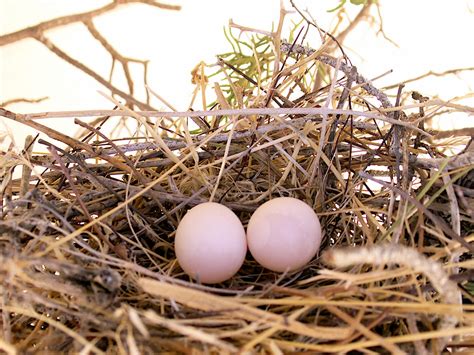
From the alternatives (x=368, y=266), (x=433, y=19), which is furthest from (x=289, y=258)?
(x=433, y=19)

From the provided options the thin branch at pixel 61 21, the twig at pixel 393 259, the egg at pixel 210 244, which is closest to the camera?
the twig at pixel 393 259

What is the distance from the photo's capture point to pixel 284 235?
42 centimetres

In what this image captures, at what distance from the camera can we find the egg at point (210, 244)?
413 mm

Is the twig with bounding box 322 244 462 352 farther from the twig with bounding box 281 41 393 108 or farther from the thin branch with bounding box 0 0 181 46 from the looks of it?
the thin branch with bounding box 0 0 181 46

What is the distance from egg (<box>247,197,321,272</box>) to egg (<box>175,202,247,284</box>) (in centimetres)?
1

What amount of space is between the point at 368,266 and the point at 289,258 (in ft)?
0.19

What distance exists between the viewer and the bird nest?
33cm

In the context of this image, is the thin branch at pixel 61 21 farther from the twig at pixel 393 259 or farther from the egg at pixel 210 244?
the twig at pixel 393 259

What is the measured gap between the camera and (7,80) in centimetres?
88

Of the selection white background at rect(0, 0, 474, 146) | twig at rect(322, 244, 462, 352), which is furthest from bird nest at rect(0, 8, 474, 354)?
white background at rect(0, 0, 474, 146)

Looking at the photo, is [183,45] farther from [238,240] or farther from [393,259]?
[393,259]

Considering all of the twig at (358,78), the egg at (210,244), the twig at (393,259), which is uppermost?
the twig at (358,78)

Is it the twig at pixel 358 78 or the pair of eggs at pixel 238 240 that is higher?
the twig at pixel 358 78

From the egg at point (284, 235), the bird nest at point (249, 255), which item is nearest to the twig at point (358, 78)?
the bird nest at point (249, 255)
